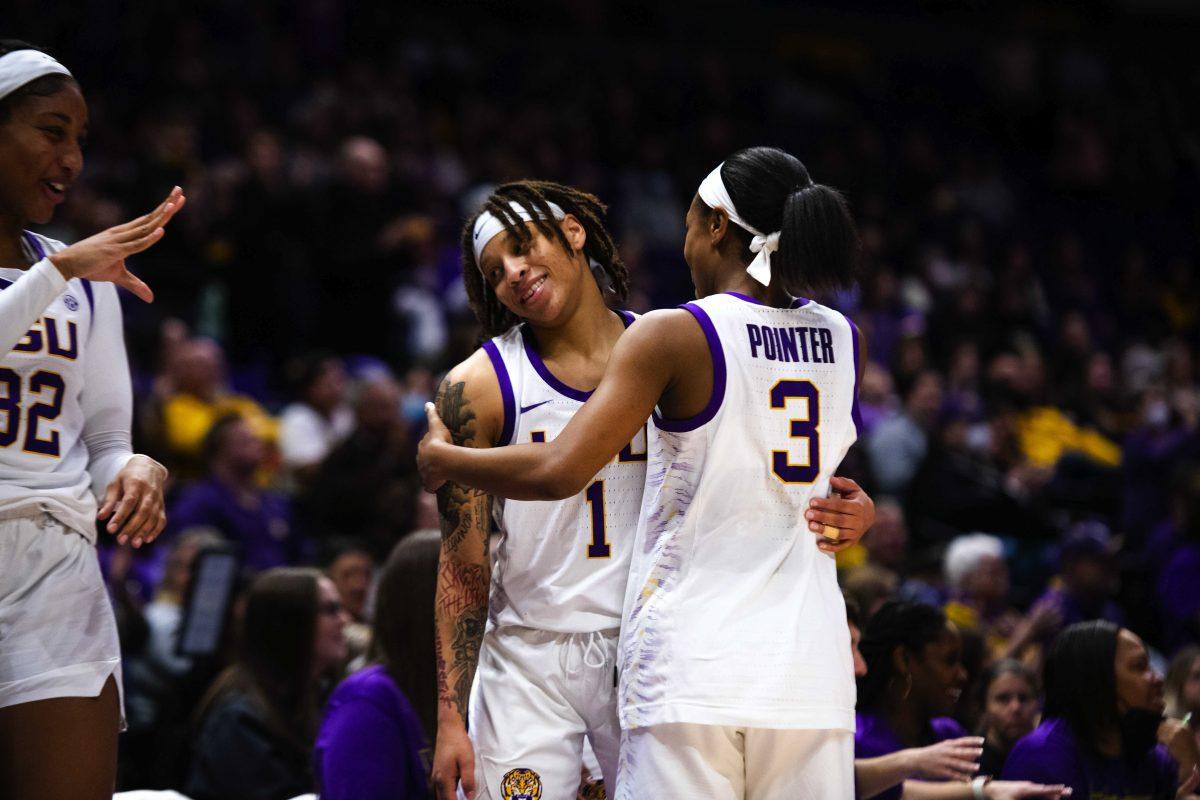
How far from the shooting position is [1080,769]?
4.52 m

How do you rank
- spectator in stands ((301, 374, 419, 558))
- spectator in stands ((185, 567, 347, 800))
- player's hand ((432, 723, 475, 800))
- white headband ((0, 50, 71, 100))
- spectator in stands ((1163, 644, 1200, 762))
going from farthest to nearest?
spectator in stands ((301, 374, 419, 558)) → spectator in stands ((1163, 644, 1200, 762)) → spectator in stands ((185, 567, 347, 800)) → player's hand ((432, 723, 475, 800)) → white headband ((0, 50, 71, 100))

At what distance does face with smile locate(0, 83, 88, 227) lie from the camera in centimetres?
328

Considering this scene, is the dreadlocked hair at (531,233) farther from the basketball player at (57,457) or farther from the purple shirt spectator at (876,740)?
the purple shirt spectator at (876,740)

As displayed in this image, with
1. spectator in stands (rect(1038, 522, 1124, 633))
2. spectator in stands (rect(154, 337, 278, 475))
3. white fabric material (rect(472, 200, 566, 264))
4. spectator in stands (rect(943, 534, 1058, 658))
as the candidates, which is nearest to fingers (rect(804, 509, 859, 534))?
white fabric material (rect(472, 200, 566, 264))

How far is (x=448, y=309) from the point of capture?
1109 cm

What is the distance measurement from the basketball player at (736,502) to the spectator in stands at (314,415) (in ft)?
21.0

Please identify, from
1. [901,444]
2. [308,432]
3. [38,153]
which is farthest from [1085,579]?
[38,153]

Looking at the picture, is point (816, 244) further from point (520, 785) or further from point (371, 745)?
point (371, 745)

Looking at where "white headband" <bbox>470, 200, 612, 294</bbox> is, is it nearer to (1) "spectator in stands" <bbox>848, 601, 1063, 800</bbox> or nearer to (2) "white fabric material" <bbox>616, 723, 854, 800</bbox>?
(2) "white fabric material" <bbox>616, 723, 854, 800</bbox>

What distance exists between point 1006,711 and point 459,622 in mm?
2579

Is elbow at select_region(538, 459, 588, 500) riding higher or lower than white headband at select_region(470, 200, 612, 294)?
lower

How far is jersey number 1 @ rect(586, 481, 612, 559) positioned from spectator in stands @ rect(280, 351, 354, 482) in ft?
19.6

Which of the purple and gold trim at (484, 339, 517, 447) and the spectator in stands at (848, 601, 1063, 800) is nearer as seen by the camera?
the purple and gold trim at (484, 339, 517, 447)

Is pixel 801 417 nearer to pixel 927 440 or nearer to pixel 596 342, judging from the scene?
pixel 596 342
